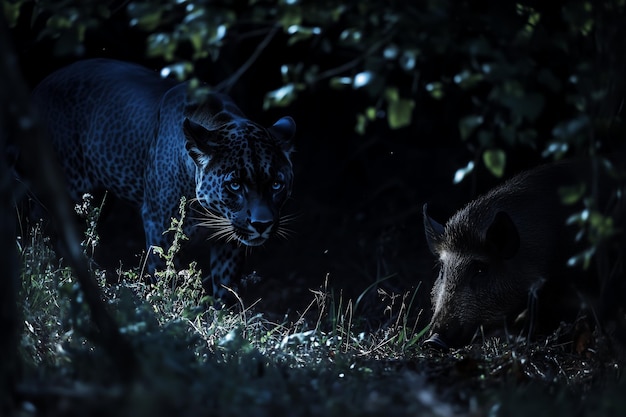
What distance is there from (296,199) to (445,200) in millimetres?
1757

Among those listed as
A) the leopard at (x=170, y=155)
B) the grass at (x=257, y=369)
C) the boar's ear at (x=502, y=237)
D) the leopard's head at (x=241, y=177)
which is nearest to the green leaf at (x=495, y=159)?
the grass at (x=257, y=369)

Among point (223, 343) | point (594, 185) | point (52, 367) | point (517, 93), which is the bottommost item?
point (223, 343)

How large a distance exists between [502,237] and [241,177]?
1.82m

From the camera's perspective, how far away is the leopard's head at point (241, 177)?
717cm

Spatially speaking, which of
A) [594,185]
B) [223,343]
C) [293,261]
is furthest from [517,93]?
[293,261]

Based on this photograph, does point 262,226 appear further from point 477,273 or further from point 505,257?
point 505,257

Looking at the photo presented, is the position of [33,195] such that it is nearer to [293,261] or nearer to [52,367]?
[293,261]

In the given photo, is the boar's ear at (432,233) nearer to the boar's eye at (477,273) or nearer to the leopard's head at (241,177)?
the boar's eye at (477,273)

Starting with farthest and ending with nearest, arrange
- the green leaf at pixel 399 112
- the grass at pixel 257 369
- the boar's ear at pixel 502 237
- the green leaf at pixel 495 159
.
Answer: the boar's ear at pixel 502 237 → the green leaf at pixel 495 159 → the green leaf at pixel 399 112 → the grass at pixel 257 369

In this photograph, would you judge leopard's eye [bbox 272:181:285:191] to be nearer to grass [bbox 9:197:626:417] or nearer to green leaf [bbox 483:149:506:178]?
grass [bbox 9:197:626:417]

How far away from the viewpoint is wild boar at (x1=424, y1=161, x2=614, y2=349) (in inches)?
278

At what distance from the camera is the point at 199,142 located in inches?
289

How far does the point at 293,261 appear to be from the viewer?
10.0 metres

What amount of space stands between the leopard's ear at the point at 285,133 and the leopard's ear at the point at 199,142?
484 millimetres
